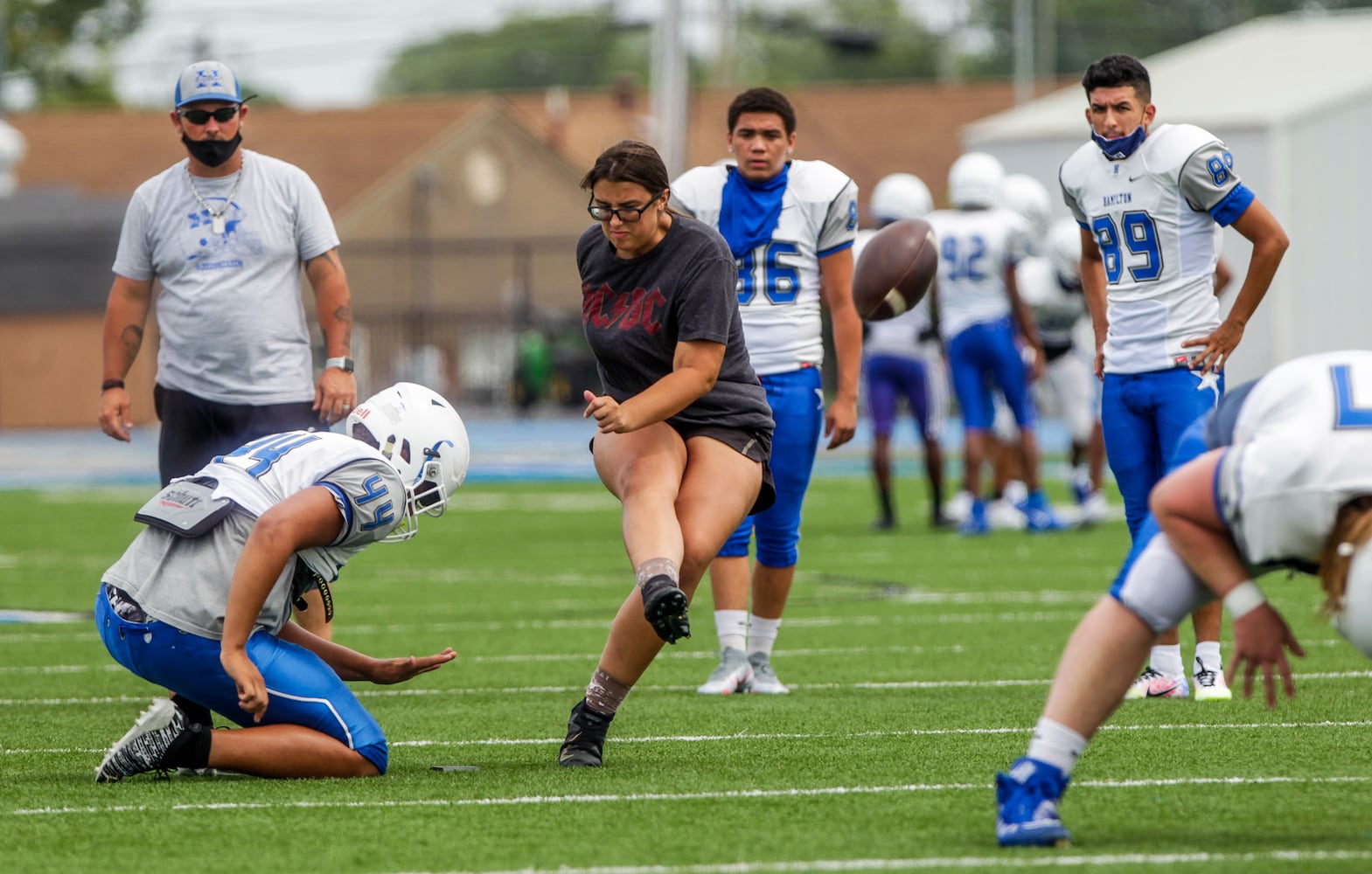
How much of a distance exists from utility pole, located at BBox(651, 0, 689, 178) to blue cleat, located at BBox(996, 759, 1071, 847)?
2121 centimetres

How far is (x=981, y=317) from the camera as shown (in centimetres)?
1295

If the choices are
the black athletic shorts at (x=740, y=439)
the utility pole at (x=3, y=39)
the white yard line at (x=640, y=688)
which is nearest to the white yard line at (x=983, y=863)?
the black athletic shorts at (x=740, y=439)

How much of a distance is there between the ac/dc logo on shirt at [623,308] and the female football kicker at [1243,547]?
1.74m

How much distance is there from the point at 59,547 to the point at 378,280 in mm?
28068

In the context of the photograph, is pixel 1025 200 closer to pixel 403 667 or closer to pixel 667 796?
pixel 403 667

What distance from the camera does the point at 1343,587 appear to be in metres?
3.89

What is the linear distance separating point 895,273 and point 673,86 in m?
17.9

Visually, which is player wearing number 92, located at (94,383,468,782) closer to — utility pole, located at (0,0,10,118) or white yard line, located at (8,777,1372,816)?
white yard line, located at (8,777,1372,816)

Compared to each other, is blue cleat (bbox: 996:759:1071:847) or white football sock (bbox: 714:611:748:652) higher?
blue cleat (bbox: 996:759:1071:847)

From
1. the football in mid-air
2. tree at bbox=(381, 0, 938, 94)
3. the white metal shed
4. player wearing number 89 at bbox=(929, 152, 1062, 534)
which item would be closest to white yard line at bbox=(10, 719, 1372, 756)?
the football in mid-air

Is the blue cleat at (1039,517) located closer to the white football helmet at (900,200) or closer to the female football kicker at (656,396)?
the white football helmet at (900,200)

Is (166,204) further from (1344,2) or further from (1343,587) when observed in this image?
(1344,2)

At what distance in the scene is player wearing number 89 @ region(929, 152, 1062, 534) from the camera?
510 inches

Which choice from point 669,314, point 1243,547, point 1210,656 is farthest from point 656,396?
point 1210,656
